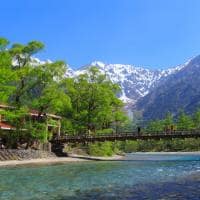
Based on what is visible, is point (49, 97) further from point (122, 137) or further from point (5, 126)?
point (122, 137)

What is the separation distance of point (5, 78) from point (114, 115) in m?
34.4

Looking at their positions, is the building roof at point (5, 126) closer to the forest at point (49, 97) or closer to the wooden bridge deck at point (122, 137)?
the forest at point (49, 97)

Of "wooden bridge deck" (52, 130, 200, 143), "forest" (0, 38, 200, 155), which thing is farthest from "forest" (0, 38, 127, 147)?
"wooden bridge deck" (52, 130, 200, 143)

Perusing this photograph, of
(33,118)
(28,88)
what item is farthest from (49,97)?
(33,118)

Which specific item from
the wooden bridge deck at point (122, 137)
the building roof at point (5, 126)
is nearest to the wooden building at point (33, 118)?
the building roof at point (5, 126)

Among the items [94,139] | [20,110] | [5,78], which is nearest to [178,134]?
[94,139]

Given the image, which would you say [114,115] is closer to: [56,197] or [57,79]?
[57,79]

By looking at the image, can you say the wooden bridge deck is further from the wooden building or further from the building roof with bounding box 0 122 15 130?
the building roof with bounding box 0 122 15 130

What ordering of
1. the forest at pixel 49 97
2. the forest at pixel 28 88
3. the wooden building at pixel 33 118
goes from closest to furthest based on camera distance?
the forest at pixel 28 88, the forest at pixel 49 97, the wooden building at pixel 33 118

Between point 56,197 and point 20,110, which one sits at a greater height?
point 20,110

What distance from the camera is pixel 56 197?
2311cm

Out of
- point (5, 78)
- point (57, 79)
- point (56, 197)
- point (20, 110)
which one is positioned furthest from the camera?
point (57, 79)

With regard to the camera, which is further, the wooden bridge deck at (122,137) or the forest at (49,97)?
the wooden bridge deck at (122,137)

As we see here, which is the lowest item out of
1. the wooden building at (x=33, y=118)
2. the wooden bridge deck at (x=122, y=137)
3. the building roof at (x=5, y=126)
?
the wooden bridge deck at (x=122, y=137)
